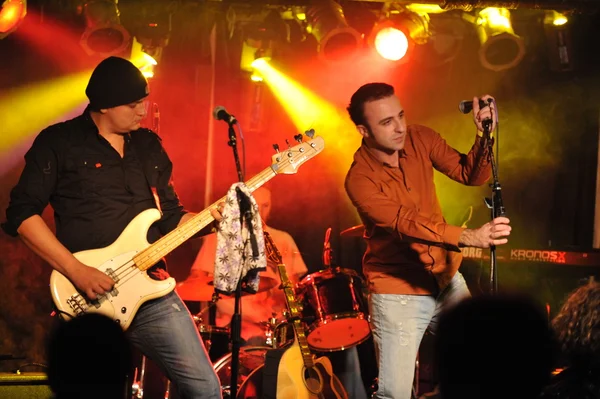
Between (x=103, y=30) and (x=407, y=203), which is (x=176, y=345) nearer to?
(x=407, y=203)

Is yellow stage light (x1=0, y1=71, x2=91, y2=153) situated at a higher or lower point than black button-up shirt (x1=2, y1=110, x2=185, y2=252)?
higher

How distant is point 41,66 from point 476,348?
6.52m

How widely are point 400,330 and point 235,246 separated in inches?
58.3

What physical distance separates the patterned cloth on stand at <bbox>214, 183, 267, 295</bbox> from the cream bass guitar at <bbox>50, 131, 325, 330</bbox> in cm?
61

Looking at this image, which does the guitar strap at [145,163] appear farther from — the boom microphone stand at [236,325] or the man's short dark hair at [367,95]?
the man's short dark hair at [367,95]

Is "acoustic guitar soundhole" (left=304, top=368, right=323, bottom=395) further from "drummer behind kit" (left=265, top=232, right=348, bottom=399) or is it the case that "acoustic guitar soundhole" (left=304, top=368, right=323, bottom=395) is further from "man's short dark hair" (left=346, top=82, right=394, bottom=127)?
"man's short dark hair" (left=346, top=82, right=394, bottom=127)

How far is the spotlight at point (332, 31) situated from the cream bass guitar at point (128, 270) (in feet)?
9.45

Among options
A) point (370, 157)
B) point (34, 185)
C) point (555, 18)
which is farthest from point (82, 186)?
point (555, 18)

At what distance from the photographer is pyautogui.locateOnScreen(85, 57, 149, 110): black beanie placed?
4449mm

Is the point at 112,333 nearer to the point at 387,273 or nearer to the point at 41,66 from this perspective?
the point at 387,273

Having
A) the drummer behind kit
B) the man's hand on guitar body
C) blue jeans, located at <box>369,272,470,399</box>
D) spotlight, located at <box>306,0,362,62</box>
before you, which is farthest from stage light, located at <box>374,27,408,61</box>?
the man's hand on guitar body

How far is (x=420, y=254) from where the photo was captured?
185 inches

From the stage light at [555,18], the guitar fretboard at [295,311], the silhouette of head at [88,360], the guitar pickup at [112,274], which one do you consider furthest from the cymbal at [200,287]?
the silhouette of head at [88,360]

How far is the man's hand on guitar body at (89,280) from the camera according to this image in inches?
164
